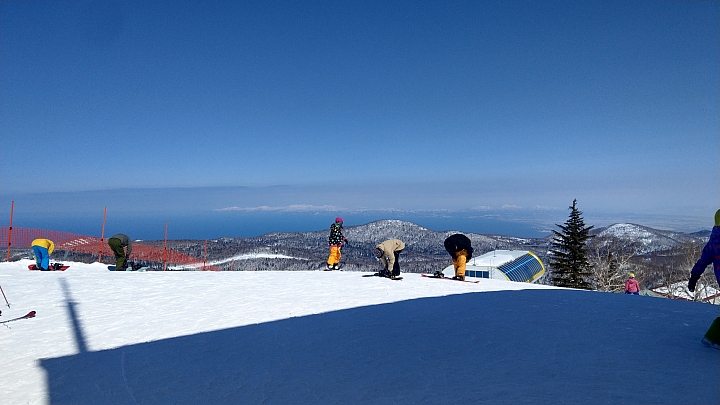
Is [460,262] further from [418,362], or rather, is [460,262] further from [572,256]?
[572,256]

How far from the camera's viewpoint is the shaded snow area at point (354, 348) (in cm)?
409

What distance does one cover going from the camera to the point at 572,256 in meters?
27.6

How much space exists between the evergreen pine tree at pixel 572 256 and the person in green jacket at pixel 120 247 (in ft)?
86.9

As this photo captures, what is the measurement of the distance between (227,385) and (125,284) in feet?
27.0

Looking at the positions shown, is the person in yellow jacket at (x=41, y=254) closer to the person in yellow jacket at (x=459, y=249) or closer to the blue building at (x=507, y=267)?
the person in yellow jacket at (x=459, y=249)

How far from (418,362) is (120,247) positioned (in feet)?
41.9

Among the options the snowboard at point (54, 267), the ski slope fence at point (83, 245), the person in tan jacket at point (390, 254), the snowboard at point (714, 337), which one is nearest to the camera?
the snowboard at point (714, 337)

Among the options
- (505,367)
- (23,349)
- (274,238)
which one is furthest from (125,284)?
(274,238)

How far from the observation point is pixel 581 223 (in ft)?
92.7

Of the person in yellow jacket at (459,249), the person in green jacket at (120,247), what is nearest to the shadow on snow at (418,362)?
the person in yellow jacket at (459,249)

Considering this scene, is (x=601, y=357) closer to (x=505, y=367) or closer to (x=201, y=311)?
(x=505, y=367)

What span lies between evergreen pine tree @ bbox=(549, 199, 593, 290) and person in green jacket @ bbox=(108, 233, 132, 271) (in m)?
26.5

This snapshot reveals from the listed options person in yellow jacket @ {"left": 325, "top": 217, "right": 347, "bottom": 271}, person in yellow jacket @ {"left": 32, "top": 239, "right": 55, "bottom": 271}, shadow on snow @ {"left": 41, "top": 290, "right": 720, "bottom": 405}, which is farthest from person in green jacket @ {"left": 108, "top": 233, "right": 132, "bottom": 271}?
shadow on snow @ {"left": 41, "top": 290, "right": 720, "bottom": 405}

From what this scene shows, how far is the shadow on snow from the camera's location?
3.98 meters
